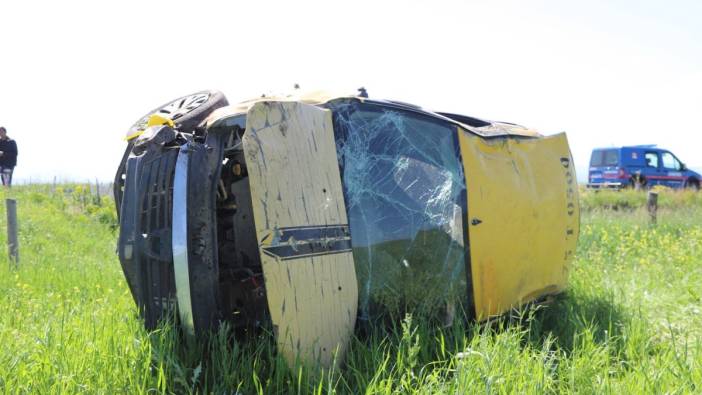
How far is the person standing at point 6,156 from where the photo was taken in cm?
1214

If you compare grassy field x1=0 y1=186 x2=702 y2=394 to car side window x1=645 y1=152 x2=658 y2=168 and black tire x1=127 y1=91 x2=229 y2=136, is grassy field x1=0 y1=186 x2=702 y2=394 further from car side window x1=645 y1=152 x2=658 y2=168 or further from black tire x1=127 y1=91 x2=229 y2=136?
car side window x1=645 y1=152 x2=658 y2=168

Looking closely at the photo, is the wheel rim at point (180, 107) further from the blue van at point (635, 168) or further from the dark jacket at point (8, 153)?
the blue van at point (635, 168)

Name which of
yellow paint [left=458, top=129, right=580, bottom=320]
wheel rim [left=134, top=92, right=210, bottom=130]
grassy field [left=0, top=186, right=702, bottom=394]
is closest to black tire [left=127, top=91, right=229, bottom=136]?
wheel rim [left=134, top=92, right=210, bottom=130]

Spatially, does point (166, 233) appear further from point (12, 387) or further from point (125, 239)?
point (12, 387)

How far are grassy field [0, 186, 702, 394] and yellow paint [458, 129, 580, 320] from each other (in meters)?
0.23

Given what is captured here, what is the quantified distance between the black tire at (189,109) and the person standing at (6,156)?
10.7 m

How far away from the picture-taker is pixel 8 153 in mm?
12211

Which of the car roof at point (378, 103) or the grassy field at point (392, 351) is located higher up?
the car roof at point (378, 103)

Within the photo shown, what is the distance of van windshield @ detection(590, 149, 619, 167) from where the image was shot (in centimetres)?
1956

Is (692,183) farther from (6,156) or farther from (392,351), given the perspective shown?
(6,156)

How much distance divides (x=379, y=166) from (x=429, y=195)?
355 millimetres

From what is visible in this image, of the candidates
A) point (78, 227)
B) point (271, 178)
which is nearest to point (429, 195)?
point (271, 178)

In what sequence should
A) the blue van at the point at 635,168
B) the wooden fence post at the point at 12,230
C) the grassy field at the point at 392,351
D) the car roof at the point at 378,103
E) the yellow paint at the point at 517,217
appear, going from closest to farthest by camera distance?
the grassy field at the point at 392,351 → the car roof at the point at 378,103 → the yellow paint at the point at 517,217 → the wooden fence post at the point at 12,230 → the blue van at the point at 635,168

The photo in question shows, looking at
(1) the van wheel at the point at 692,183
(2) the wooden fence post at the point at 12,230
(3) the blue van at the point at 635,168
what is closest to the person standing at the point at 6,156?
(2) the wooden fence post at the point at 12,230
